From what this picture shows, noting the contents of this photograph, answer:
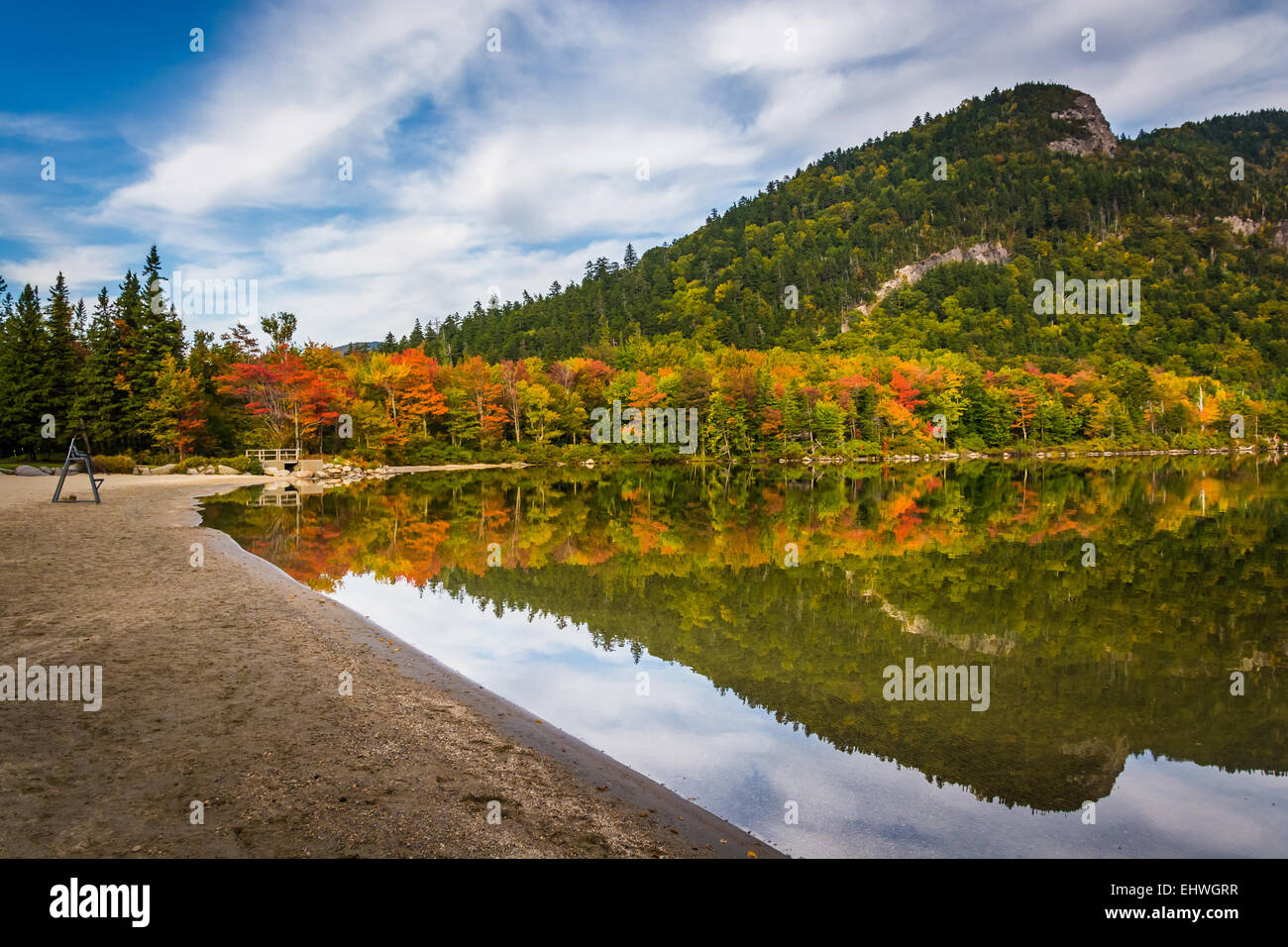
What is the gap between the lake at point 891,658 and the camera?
5055 mm

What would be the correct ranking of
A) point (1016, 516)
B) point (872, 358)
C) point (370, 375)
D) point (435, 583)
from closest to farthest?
point (435, 583) < point (1016, 516) < point (370, 375) < point (872, 358)

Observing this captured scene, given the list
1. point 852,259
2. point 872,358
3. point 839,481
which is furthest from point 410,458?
point 852,259

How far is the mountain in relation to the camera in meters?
106

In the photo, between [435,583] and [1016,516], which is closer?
[435,583]

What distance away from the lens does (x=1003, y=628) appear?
9586mm

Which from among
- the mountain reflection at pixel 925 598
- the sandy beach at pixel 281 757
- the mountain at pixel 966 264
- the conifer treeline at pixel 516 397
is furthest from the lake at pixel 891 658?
the mountain at pixel 966 264

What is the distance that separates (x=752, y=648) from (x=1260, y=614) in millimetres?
8019

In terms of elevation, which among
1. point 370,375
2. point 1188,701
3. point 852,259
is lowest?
point 1188,701

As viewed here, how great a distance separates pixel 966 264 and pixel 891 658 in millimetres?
140708

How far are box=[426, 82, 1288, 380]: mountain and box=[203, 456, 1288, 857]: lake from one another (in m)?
75.8

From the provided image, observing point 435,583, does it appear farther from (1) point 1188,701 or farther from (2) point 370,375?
(2) point 370,375

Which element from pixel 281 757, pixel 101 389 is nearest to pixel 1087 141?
pixel 101 389

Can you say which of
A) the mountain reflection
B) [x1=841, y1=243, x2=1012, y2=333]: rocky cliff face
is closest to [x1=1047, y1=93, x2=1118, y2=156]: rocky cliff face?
[x1=841, y1=243, x2=1012, y2=333]: rocky cliff face

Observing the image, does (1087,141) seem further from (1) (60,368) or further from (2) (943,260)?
(1) (60,368)
